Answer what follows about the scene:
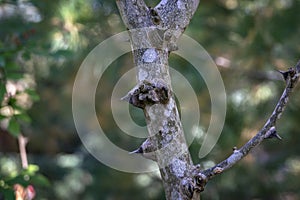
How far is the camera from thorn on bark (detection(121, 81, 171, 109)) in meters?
0.66

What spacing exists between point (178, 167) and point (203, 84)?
1.18 metres

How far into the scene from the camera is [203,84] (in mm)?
1821

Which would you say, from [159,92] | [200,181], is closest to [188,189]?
[200,181]

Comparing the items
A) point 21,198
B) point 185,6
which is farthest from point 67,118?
point 185,6

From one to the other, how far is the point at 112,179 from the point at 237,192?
0.51 m

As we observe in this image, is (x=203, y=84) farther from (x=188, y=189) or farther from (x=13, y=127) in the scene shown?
(x=188, y=189)

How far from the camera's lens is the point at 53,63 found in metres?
2.15

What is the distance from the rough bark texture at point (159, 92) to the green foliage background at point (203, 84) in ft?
2.89

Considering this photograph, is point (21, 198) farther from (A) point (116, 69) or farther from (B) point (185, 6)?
(A) point (116, 69)

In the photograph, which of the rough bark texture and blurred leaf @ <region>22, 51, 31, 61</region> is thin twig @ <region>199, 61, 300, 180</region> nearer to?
the rough bark texture

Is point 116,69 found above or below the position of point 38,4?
below

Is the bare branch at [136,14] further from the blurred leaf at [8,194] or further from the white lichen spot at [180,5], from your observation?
the blurred leaf at [8,194]

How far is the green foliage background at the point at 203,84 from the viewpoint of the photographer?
1.78m

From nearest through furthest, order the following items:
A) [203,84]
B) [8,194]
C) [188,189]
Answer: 1. [188,189]
2. [8,194]
3. [203,84]
